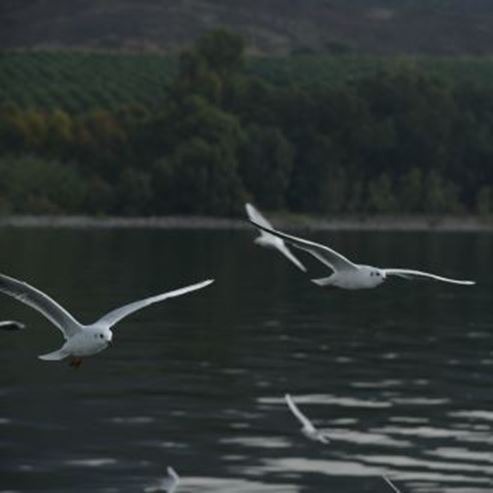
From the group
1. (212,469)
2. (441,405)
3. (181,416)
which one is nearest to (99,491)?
(212,469)

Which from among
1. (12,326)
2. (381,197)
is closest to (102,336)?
(12,326)

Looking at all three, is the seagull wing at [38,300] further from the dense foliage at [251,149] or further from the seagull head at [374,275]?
the dense foliage at [251,149]

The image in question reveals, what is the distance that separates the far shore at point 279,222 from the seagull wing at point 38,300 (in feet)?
425

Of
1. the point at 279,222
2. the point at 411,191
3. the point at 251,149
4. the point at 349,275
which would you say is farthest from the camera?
the point at 411,191

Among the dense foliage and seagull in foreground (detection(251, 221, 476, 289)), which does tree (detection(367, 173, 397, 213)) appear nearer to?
the dense foliage

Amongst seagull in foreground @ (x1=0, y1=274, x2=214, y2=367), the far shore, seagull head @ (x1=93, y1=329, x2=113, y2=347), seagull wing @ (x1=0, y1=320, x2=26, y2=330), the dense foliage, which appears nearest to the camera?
seagull wing @ (x1=0, y1=320, x2=26, y2=330)

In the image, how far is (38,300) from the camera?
113ft

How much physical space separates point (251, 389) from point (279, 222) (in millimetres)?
116019

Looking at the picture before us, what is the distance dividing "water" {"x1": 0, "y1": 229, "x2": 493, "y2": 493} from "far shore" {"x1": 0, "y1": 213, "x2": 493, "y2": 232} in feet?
234

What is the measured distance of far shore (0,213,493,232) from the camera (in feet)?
560

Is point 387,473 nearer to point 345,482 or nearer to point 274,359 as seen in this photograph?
point 345,482

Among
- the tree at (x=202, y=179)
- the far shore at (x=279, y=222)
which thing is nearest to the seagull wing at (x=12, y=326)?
the far shore at (x=279, y=222)

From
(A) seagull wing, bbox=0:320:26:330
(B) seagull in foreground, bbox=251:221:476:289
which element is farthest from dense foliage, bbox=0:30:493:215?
(A) seagull wing, bbox=0:320:26:330

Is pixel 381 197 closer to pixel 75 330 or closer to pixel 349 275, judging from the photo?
pixel 349 275
